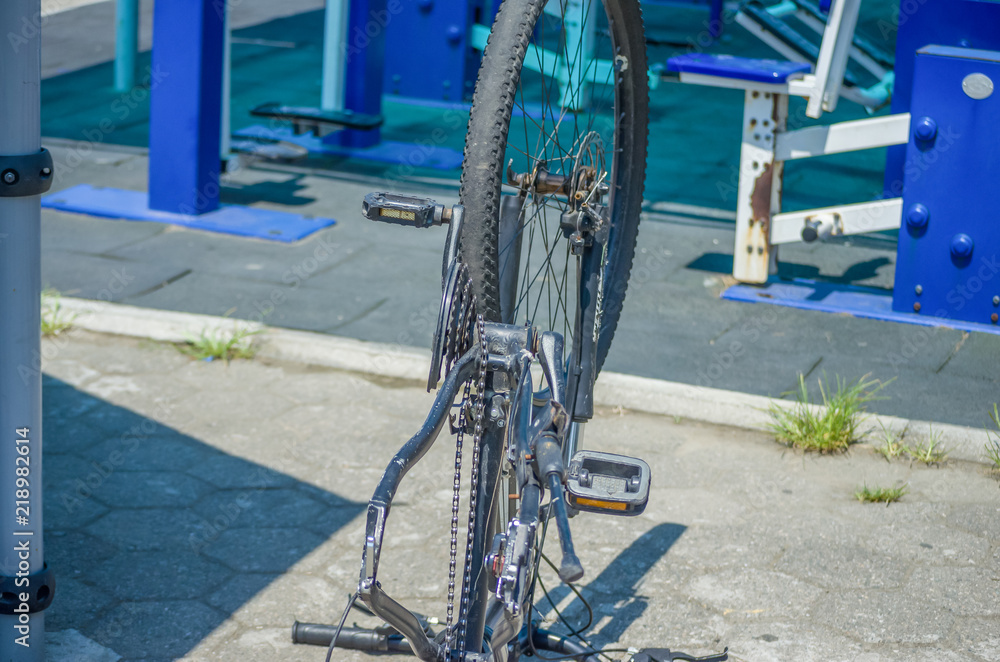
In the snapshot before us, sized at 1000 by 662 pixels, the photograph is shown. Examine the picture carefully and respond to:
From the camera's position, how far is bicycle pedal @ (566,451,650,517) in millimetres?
1665

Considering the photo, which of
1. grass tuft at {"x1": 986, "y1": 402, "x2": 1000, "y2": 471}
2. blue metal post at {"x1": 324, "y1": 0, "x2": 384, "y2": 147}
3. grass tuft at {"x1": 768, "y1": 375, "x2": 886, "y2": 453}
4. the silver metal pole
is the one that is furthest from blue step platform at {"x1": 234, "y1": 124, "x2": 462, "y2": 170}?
the silver metal pole

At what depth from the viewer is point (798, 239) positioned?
5.00m

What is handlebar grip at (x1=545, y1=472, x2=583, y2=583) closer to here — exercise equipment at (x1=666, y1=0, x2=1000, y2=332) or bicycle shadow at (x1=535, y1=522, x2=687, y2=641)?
bicycle shadow at (x1=535, y1=522, x2=687, y2=641)

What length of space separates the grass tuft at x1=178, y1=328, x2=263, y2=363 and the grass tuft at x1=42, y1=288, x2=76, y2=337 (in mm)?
498

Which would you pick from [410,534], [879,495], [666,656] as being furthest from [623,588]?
[879,495]

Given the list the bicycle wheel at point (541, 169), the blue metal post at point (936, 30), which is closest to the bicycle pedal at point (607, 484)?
the bicycle wheel at point (541, 169)

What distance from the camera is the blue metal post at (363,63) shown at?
6.93 metres

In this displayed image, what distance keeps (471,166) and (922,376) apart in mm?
2813

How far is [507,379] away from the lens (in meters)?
1.91

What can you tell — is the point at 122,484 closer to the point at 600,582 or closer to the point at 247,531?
the point at 247,531

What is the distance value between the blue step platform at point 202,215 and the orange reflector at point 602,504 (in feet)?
13.7

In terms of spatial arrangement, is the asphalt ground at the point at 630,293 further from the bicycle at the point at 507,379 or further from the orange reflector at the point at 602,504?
the orange reflector at the point at 602,504

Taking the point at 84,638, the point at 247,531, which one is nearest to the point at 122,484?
the point at 247,531

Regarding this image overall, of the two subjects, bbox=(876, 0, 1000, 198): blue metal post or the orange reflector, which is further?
bbox=(876, 0, 1000, 198): blue metal post
